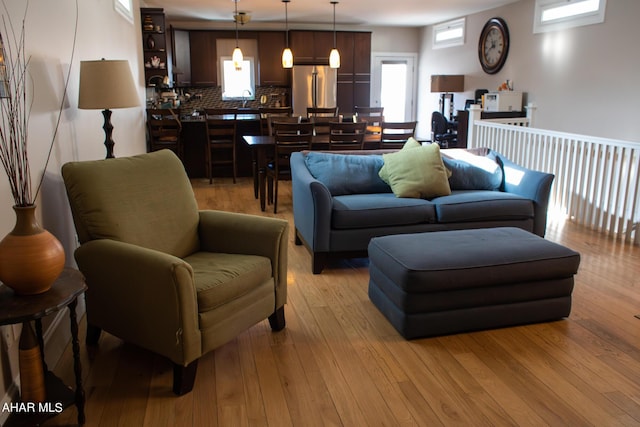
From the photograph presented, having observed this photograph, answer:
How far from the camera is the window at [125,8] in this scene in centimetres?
508

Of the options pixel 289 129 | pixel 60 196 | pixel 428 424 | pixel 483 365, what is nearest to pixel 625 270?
pixel 483 365

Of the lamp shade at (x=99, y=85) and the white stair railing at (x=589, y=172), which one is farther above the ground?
the lamp shade at (x=99, y=85)

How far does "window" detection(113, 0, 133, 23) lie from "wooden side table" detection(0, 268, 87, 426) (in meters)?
3.80

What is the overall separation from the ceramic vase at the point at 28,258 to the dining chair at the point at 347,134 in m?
4.05

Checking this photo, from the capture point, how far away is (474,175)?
169 inches

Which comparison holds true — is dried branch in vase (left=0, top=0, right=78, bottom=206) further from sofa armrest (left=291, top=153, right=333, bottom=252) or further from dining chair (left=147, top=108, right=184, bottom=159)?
dining chair (left=147, top=108, right=184, bottom=159)

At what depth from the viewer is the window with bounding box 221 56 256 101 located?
10.3m

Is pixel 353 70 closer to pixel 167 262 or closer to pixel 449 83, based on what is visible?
pixel 449 83

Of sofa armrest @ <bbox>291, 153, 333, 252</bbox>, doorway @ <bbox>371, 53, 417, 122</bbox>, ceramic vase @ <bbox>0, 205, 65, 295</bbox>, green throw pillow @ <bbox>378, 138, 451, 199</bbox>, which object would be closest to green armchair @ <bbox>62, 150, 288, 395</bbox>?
ceramic vase @ <bbox>0, 205, 65, 295</bbox>

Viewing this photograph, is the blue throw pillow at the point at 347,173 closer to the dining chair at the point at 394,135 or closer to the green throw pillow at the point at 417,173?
the green throw pillow at the point at 417,173

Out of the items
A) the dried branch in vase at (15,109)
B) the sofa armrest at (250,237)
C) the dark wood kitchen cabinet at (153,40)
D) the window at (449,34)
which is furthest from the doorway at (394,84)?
the dried branch in vase at (15,109)

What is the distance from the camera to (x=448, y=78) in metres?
9.00

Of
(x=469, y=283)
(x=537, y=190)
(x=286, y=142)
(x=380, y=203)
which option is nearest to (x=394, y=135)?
(x=286, y=142)

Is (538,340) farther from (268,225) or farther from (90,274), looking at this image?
(90,274)
